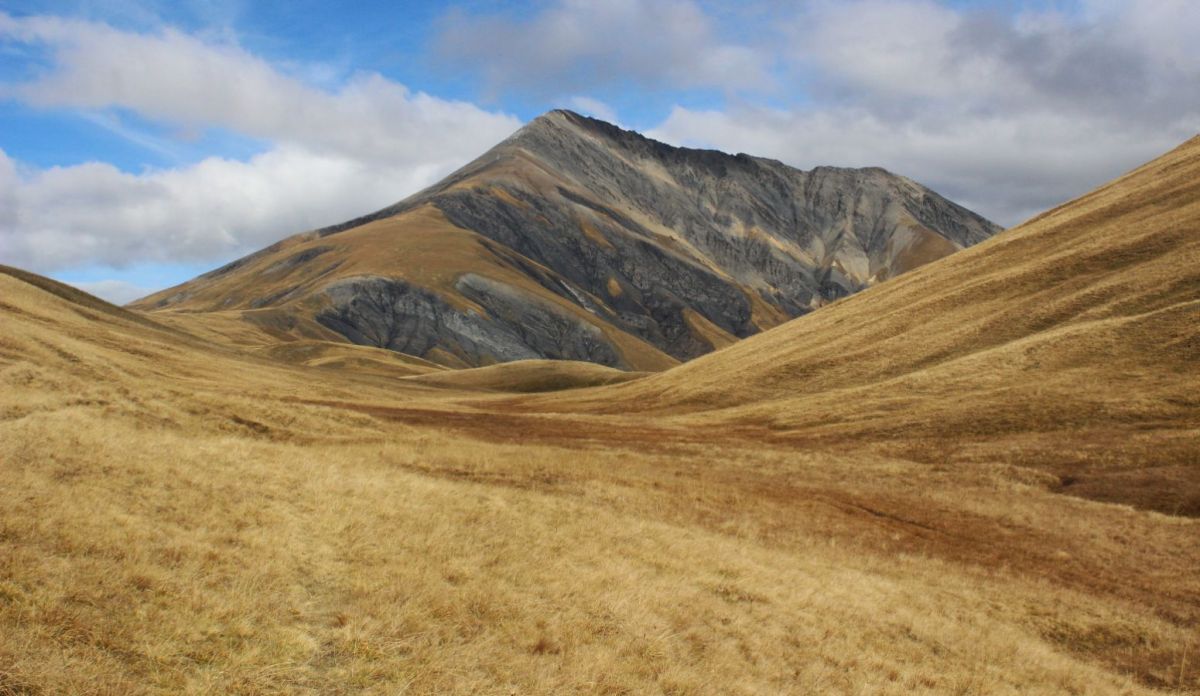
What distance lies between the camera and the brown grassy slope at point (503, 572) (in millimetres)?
10109

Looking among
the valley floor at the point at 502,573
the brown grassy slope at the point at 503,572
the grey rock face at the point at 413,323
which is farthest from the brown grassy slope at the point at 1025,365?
the grey rock face at the point at 413,323

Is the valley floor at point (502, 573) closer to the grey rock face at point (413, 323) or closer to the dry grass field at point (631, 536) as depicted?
the dry grass field at point (631, 536)

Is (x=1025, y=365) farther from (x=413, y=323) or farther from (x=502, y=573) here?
(x=413, y=323)

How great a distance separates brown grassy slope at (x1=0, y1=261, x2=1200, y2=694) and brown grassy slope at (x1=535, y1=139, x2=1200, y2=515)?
23.8ft

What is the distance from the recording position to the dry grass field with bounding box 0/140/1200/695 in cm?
1053

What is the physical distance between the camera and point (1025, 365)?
158 feet

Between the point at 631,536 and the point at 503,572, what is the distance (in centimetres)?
553

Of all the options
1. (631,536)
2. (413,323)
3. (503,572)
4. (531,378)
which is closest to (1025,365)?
(631,536)

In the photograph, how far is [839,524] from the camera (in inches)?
1049

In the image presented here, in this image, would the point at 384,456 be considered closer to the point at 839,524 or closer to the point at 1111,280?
the point at 839,524

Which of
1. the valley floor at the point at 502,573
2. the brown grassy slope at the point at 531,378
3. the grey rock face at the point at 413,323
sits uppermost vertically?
the grey rock face at the point at 413,323

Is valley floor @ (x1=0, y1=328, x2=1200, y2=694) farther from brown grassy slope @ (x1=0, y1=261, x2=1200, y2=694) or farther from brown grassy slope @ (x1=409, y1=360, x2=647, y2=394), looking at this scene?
brown grassy slope @ (x1=409, y1=360, x2=647, y2=394)

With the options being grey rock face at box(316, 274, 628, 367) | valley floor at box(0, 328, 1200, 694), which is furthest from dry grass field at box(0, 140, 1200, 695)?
grey rock face at box(316, 274, 628, 367)

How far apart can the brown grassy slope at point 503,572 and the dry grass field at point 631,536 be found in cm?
8
